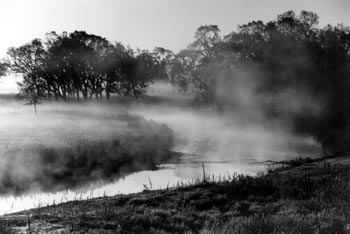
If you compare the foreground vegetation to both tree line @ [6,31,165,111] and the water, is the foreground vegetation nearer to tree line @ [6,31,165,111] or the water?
the water

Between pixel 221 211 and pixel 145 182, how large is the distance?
12.0 m

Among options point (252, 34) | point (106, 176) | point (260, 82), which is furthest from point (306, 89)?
point (106, 176)

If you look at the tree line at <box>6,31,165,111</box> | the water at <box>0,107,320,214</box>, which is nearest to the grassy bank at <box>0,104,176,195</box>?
the water at <box>0,107,320,214</box>

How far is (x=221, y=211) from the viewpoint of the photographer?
13.9 meters

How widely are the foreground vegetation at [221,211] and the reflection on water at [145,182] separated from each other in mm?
2602

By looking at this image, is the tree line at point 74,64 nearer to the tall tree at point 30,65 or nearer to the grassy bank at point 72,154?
the tall tree at point 30,65

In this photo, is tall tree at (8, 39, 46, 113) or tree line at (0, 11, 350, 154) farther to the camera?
tall tree at (8, 39, 46, 113)

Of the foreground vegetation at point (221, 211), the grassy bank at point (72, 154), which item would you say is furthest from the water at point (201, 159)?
the foreground vegetation at point (221, 211)

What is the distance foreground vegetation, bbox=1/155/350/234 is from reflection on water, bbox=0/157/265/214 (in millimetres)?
2602

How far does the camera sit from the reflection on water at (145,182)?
20981 mm

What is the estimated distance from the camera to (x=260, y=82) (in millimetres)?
69938

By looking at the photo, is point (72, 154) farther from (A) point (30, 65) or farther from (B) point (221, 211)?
(A) point (30, 65)

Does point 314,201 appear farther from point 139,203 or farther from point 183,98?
point 183,98

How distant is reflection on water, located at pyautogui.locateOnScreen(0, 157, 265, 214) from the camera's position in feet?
68.8
